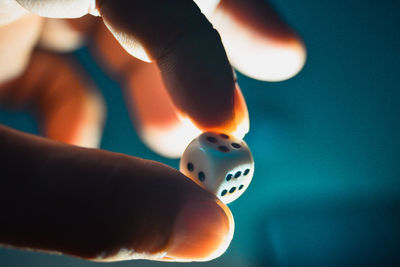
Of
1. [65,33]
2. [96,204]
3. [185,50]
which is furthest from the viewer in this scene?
[65,33]

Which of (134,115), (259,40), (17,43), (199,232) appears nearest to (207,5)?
(259,40)

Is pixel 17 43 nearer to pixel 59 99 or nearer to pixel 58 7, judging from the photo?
pixel 59 99

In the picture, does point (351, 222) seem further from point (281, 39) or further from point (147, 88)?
point (147, 88)

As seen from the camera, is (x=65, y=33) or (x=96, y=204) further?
(x=65, y=33)

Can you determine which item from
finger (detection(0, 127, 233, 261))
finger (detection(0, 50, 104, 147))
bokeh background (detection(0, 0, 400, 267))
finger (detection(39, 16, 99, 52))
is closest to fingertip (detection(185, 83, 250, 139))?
finger (detection(0, 127, 233, 261))

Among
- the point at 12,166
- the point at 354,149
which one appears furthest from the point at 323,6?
the point at 12,166

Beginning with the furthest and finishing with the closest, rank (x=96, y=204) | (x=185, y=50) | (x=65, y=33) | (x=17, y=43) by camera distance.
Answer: (x=65, y=33)
(x=17, y=43)
(x=185, y=50)
(x=96, y=204)

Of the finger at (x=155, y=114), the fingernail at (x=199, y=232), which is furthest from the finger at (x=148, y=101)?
the fingernail at (x=199, y=232)

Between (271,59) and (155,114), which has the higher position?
(271,59)
